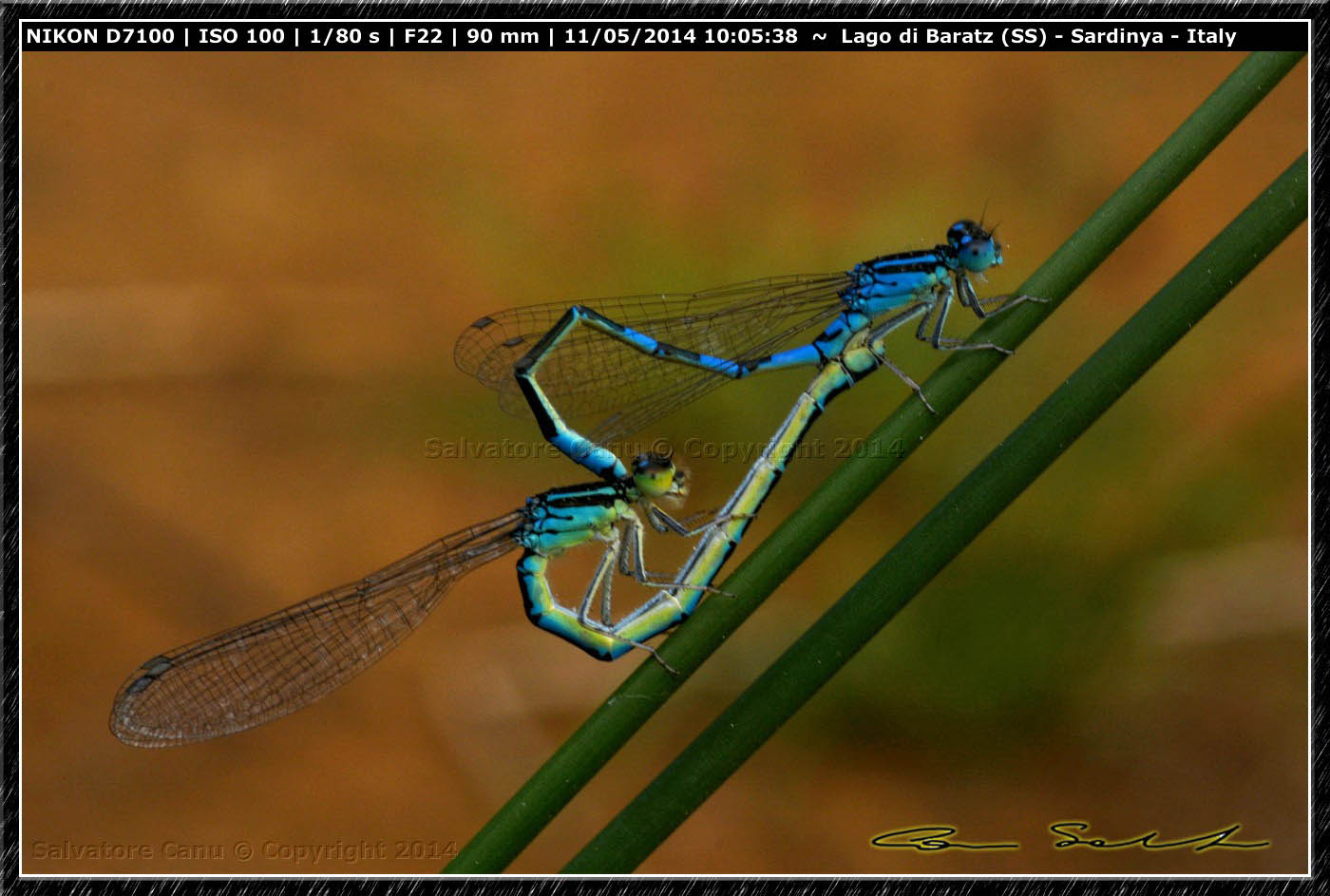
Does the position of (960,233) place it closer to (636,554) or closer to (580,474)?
(636,554)

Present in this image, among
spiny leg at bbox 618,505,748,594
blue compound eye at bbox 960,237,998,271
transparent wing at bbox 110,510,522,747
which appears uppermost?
blue compound eye at bbox 960,237,998,271

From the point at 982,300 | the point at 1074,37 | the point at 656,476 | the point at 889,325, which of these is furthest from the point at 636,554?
the point at 1074,37

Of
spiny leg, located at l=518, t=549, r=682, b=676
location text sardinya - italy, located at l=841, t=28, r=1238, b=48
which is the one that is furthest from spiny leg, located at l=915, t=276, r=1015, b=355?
spiny leg, located at l=518, t=549, r=682, b=676

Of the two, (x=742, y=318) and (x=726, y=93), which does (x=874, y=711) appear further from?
(x=726, y=93)

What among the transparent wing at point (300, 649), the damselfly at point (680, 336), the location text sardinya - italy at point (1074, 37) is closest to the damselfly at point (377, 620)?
the transparent wing at point (300, 649)

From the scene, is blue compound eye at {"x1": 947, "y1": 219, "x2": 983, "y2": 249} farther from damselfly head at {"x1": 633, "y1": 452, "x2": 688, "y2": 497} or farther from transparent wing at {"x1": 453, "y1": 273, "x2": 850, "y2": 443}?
damselfly head at {"x1": 633, "y1": 452, "x2": 688, "y2": 497}

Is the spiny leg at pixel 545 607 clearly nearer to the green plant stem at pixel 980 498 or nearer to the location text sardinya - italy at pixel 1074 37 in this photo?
the green plant stem at pixel 980 498

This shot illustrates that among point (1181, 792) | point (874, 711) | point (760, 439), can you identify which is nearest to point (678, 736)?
point (874, 711)
